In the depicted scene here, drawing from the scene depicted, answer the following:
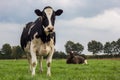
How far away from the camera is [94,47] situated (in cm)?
15250

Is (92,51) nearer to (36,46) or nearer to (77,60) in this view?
(77,60)

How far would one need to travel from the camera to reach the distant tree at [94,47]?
149 m

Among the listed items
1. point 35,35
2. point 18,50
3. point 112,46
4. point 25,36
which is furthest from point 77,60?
point 112,46

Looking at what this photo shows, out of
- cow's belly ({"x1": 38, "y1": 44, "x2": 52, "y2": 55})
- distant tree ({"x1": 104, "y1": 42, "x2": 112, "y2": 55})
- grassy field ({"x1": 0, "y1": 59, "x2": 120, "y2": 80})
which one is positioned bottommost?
grassy field ({"x1": 0, "y1": 59, "x2": 120, "y2": 80})

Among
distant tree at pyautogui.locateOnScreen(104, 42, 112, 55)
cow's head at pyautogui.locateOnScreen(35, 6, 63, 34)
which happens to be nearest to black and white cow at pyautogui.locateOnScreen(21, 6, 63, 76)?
cow's head at pyautogui.locateOnScreen(35, 6, 63, 34)

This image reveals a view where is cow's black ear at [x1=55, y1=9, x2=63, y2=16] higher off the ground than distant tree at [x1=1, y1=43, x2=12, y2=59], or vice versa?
distant tree at [x1=1, y1=43, x2=12, y2=59]

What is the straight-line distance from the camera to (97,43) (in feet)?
510

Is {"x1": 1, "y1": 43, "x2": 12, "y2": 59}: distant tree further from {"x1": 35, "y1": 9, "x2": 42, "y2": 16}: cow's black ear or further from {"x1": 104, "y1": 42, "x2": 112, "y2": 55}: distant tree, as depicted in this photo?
{"x1": 35, "y1": 9, "x2": 42, "y2": 16}: cow's black ear

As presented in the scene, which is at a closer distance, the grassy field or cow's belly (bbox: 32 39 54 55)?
the grassy field

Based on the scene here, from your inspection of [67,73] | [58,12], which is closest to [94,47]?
[67,73]

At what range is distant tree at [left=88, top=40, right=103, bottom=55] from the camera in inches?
5871

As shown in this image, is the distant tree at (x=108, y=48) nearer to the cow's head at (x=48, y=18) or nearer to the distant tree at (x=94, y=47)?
the distant tree at (x=94, y=47)

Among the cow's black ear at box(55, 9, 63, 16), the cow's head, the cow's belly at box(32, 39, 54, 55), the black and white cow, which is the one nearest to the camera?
the cow's head

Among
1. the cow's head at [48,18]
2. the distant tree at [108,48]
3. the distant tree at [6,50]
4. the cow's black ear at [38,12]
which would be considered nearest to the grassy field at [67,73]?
the cow's head at [48,18]
